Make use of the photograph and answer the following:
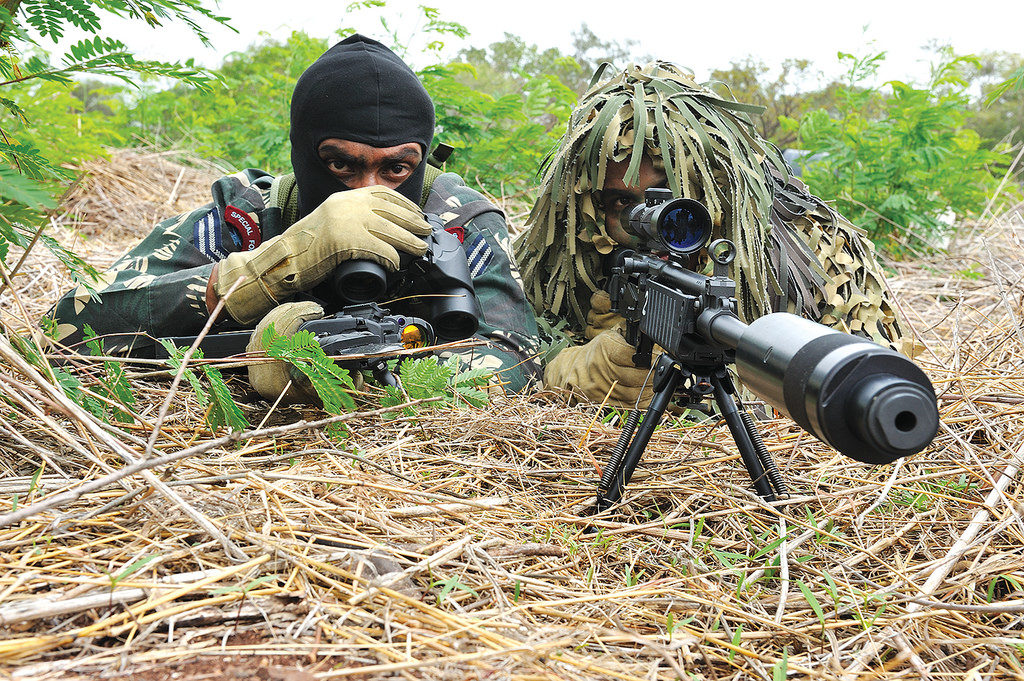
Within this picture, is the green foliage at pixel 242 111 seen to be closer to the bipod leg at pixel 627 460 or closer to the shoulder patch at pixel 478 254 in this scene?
the shoulder patch at pixel 478 254

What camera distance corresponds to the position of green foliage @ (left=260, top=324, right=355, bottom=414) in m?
1.64

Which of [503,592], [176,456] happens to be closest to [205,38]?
[176,456]

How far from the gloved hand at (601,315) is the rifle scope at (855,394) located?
1.52 m

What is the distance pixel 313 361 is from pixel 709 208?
140 centimetres

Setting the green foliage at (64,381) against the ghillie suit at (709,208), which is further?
the ghillie suit at (709,208)

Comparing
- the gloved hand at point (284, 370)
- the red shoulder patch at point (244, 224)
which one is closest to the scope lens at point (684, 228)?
the gloved hand at point (284, 370)

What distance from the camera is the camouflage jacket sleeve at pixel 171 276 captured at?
7.95 feet

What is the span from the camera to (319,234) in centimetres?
217

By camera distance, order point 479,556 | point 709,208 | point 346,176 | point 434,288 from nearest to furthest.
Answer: point 479,556 → point 434,288 → point 709,208 → point 346,176

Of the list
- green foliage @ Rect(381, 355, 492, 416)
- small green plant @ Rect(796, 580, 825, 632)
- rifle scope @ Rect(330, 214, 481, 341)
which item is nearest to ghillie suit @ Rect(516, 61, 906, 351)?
rifle scope @ Rect(330, 214, 481, 341)

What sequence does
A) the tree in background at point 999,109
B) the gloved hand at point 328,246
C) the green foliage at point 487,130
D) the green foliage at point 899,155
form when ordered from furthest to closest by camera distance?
1. the tree in background at point 999,109
2. the green foliage at point 487,130
3. the green foliage at point 899,155
4. the gloved hand at point 328,246

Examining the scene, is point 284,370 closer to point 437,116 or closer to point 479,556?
point 479,556

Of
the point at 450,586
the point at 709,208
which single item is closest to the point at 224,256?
the point at 709,208

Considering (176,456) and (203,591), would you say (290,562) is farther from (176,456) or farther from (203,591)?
(176,456)
